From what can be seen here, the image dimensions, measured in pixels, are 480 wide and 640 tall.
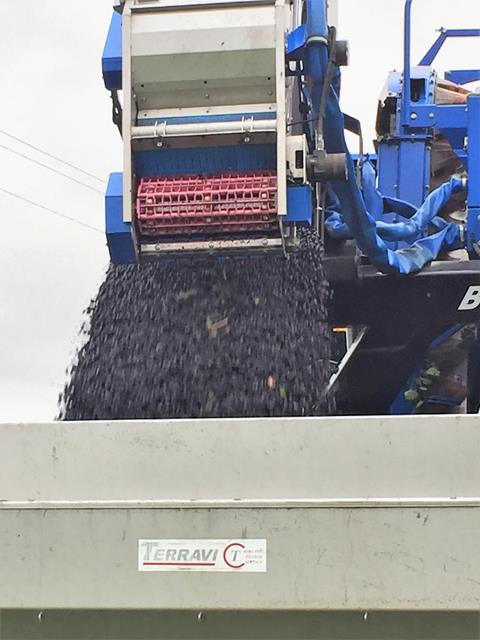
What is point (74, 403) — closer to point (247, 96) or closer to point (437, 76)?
point (247, 96)

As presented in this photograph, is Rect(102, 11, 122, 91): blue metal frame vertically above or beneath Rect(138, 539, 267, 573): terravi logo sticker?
above

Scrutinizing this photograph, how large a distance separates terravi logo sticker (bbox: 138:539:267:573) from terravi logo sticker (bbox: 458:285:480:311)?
215cm

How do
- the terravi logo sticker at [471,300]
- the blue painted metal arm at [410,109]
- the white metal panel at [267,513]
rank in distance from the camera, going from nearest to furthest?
the white metal panel at [267,513] → the terravi logo sticker at [471,300] → the blue painted metal arm at [410,109]

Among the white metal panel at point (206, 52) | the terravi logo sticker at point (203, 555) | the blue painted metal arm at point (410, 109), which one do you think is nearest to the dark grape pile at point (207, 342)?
the white metal panel at point (206, 52)

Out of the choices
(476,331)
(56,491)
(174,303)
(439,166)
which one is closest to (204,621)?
(56,491)

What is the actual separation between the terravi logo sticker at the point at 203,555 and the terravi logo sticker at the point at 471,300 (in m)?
2.15

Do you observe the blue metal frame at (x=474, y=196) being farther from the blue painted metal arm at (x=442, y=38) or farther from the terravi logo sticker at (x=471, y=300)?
Answer: the blue painted metal arm at (x=442, y=38)

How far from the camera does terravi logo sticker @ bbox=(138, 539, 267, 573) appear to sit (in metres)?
1.69

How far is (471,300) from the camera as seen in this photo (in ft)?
11.9

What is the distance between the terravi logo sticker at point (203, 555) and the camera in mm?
1687

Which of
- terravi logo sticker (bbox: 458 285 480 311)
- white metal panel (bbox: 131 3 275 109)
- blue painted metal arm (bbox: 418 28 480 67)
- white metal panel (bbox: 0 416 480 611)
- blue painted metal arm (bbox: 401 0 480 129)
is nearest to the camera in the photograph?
white metal panel (bbox: 0 416 480 611)

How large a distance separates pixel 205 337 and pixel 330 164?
0.66m

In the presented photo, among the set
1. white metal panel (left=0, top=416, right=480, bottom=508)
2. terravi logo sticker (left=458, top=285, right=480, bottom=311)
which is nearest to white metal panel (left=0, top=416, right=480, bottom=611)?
white metal panel (left=0, top=416, right=480, bottom=508)

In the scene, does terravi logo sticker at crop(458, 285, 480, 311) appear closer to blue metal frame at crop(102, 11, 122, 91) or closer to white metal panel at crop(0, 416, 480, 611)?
blue metal frame at crop(102, 11, 122, 91)
